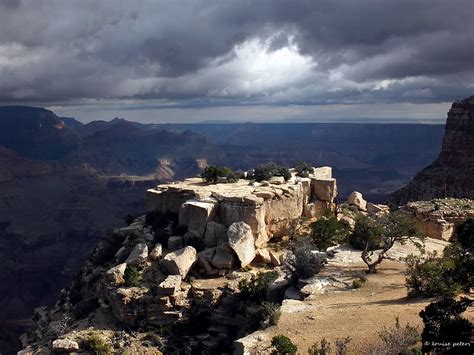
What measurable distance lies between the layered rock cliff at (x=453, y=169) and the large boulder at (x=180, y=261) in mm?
44912

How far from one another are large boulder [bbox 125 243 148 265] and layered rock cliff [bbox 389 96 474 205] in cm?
4613

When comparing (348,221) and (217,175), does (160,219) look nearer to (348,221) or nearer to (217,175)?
(217,175)

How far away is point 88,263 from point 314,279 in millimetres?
22495

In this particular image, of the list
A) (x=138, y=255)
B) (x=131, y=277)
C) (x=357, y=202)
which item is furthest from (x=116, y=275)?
(x=357, y=202)

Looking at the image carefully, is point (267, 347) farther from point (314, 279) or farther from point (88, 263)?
point (88, 263)

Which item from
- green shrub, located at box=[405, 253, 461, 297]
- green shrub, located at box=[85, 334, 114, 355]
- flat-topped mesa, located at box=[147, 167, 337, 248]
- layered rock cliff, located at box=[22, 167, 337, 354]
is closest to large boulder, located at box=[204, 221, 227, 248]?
layered rock cliff, located at box=[22, 167, 337, 354]

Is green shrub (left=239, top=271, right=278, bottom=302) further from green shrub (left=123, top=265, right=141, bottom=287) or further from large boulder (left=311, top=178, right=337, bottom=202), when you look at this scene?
large boulder (left=311, top=178, right=337, bottom=202)

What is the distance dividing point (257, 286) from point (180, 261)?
578 cm

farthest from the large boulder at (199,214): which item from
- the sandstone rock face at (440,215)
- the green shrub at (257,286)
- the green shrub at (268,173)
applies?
the sandstone rock face at (440,215)

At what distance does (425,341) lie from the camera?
15633mm

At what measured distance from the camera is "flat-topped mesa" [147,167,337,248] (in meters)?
34.2

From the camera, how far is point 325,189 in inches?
1626

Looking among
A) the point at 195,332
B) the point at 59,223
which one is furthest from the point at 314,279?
the point at 59,223

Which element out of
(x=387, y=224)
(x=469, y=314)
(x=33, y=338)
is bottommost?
(x=33, y=338)
